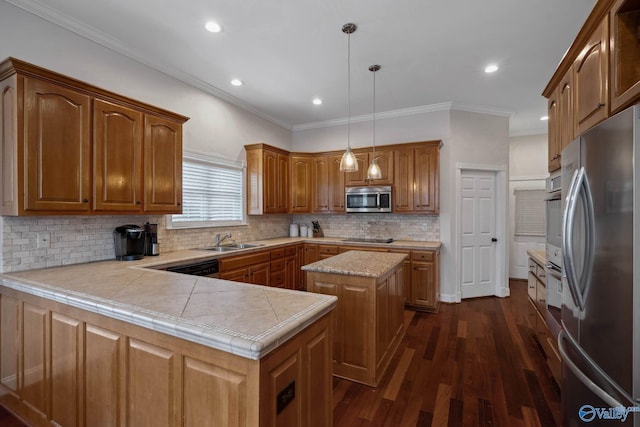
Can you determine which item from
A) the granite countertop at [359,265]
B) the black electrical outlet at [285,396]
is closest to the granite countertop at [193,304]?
the black electrical outlet at [285,396]

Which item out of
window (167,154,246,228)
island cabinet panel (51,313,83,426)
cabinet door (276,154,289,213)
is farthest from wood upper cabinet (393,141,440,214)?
island cabinet panel (51,313,83,426)

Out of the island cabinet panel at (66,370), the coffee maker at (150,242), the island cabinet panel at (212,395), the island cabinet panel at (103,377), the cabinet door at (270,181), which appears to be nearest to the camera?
the island cabinet panel at (212,395)

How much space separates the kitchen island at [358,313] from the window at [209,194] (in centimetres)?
217

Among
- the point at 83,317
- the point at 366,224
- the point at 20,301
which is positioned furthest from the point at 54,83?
the point at 366,224

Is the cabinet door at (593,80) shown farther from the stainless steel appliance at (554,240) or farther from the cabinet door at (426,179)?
the cabinet door at (426,179)

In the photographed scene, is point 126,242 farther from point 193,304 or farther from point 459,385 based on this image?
point 459,385

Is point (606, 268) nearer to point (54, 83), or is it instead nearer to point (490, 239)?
point (54, 83)

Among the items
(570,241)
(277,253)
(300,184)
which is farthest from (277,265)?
(570,241)

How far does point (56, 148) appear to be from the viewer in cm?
220

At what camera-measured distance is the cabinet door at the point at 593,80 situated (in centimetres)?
159

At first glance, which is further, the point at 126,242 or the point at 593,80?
the point at 126,242

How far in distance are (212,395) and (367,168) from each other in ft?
13.8

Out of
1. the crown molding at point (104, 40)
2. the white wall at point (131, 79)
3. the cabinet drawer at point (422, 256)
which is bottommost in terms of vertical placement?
the cabinet drawer at point (422, 256)

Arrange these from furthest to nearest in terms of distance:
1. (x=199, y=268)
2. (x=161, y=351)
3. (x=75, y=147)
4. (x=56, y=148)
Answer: (x=199, y=268), (x=75, y=147), (x=56, y=148), (x=161, y=351)
